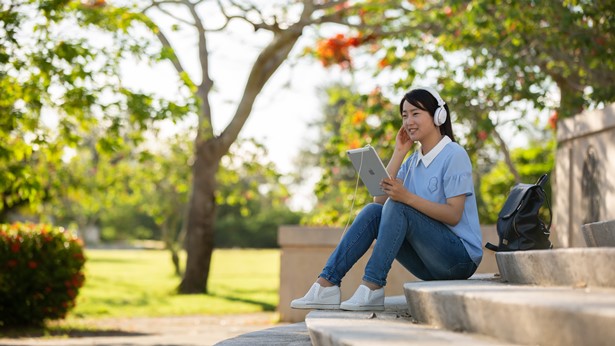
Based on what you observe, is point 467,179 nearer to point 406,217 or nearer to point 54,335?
point 406,217

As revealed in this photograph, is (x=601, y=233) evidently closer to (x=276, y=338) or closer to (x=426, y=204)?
(x=426, y=204)

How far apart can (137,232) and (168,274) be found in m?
29.3

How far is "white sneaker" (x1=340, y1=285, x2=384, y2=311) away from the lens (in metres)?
5.23

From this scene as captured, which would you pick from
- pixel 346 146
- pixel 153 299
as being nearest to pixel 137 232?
pixel 153 299

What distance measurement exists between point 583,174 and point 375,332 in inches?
218

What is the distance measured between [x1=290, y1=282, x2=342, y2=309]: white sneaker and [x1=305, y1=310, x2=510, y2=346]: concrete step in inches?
3.3

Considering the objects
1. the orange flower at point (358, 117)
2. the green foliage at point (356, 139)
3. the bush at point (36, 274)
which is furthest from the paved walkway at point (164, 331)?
the orange flower at point (358, 117)

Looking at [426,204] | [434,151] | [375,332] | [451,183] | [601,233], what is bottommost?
[375,332]

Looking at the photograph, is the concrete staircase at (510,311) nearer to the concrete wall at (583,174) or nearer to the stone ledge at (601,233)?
the stone ledge at (601,233)

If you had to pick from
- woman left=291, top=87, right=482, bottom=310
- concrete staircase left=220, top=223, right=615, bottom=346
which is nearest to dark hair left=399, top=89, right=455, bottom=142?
woman left=291, top=87, right=482, bottom=310

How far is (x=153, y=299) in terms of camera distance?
17703 mm

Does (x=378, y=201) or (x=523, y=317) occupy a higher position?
(x=378, y=201)

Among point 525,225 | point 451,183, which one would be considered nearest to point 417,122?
point 451,183

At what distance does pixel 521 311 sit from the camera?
3.78 meters
